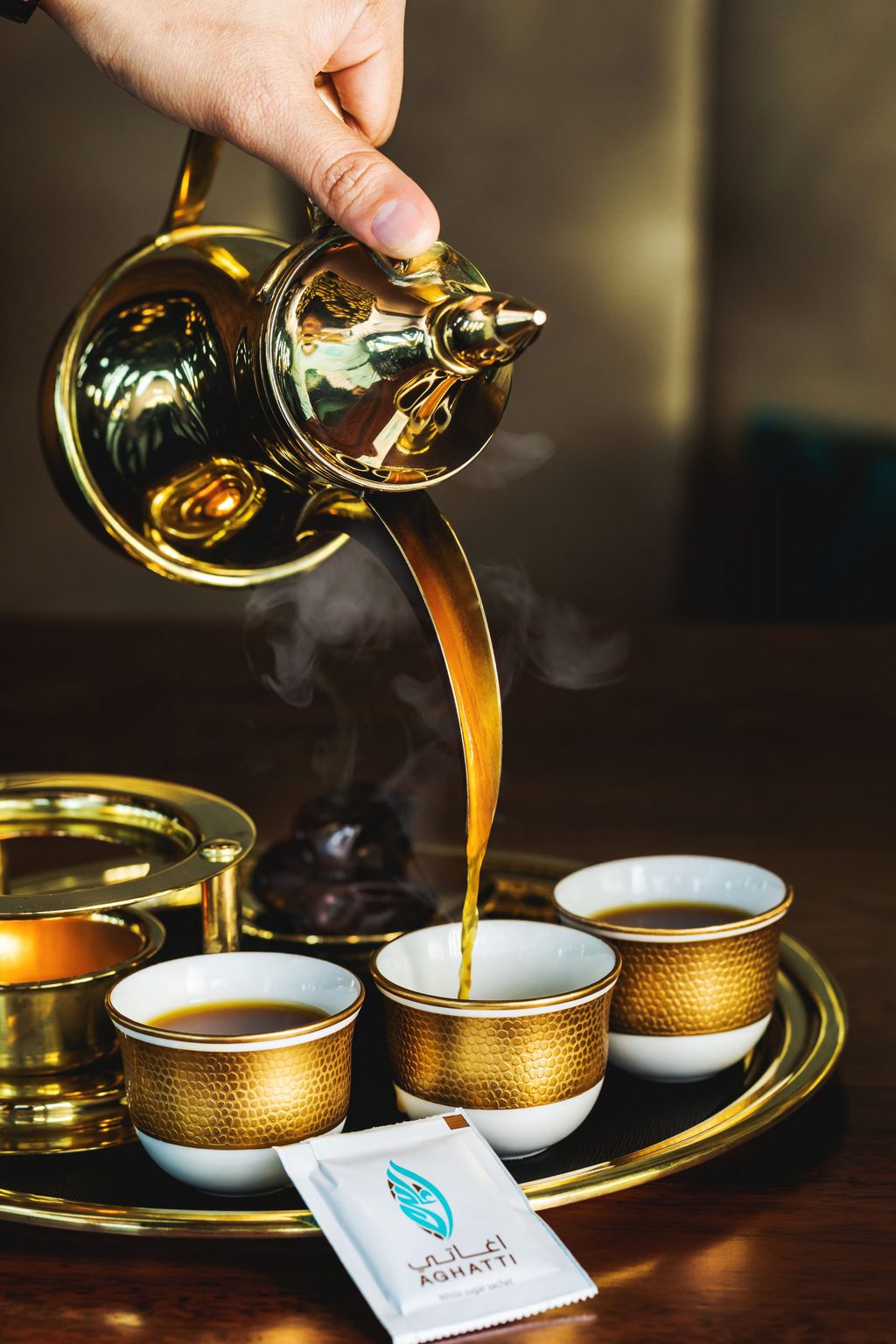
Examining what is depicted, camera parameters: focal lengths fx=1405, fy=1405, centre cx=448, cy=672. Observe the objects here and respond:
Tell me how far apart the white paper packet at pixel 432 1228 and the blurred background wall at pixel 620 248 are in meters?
1.77

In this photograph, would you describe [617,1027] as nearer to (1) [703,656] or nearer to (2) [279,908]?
(2) [279,908]

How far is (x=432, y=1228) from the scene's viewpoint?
0.47 meters

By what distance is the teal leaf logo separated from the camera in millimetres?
475

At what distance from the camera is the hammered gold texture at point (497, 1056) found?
21.6 inches

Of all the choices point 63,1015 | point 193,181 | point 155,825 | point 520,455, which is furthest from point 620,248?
point 63,1015

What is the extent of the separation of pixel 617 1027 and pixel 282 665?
391mm

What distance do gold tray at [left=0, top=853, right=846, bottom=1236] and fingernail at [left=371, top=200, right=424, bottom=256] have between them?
36cm

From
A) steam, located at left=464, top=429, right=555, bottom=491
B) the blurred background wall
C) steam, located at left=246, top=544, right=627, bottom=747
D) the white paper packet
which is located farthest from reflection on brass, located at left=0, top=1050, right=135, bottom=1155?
the blurred background wall

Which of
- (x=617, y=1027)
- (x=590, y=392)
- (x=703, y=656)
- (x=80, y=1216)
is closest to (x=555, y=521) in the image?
(x=590, y=392)

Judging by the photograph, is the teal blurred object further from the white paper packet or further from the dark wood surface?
the white paper packet

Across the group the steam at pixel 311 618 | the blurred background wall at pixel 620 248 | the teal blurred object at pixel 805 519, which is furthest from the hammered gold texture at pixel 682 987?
the teal blurred object at pixel 805 519

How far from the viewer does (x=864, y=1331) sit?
1.48 ft

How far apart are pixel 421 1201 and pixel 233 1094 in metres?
0.08

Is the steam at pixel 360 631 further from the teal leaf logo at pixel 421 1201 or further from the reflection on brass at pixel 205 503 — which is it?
the teal leaf logo at pixel 421 1201
